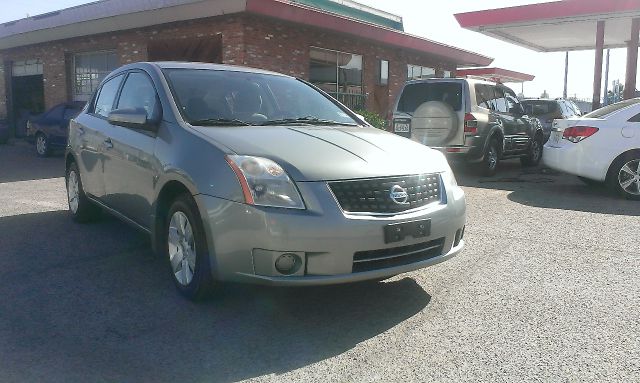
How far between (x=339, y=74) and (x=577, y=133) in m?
9.39

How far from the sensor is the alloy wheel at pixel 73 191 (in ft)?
20.0

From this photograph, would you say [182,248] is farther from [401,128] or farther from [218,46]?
[218,46]

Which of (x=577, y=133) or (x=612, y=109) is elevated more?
(x=612, y=109)

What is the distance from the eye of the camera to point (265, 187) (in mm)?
3254

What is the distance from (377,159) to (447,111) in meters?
6.99

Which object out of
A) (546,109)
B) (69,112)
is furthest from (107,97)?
(546,109)

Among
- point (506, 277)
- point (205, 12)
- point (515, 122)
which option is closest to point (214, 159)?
point (506, 277)

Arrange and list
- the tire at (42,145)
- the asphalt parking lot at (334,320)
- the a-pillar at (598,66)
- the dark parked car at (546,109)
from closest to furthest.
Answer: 1. the asphalt parking lot at (334,320)
2. the tire at (42,145)
3. the dark parked car at (546,109)
4. the a-pillar at (598,66)

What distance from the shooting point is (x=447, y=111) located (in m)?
10.2

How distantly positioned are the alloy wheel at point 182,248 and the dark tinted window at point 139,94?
2.95 ft

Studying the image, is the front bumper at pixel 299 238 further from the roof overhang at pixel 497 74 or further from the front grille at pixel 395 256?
the roof overhang at pixel 497 74

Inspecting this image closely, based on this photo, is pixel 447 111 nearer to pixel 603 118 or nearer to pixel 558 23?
pixel 603 118

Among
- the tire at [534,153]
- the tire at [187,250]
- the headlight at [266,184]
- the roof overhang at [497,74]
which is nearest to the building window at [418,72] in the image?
the tire at [534,153]

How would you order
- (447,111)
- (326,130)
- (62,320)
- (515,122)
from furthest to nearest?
(515,122)
(447,111)
(326,130)
(62,320)
